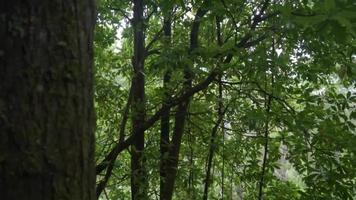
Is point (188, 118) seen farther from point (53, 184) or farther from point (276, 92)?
point (53, 184)

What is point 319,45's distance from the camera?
2.17 m

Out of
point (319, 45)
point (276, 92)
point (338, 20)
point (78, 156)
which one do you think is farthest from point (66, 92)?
point (276, 92)

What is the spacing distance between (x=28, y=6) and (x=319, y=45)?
5.72 feet

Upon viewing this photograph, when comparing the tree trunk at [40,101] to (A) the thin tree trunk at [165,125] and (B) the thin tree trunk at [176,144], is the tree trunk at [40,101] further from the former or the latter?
(B) the thin tree trunk at [176,144]

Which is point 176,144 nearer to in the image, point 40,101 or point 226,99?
point 226,99

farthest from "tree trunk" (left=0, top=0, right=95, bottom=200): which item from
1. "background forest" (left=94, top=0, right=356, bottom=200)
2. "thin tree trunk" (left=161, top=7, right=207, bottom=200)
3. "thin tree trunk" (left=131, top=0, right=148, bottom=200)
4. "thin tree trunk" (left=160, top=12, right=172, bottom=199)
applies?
"thin tree trunk" (left=161, top=7, right=207, bottom=200)

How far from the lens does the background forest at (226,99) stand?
2137 mm

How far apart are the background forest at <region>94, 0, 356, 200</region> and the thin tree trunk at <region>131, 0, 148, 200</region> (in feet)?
0.04

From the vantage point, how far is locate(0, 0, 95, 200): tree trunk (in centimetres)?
76

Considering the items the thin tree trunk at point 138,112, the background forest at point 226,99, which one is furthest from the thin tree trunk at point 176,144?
the thin tree trunk at point 138,112

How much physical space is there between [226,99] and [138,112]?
63 cm

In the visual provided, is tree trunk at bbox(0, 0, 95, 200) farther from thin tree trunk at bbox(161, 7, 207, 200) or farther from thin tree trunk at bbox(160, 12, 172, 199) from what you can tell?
thin tree trunk at bbox(161, 7, 207, 200)

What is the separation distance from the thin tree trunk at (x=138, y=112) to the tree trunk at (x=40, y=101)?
5.01ft

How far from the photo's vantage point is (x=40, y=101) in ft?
2.53
